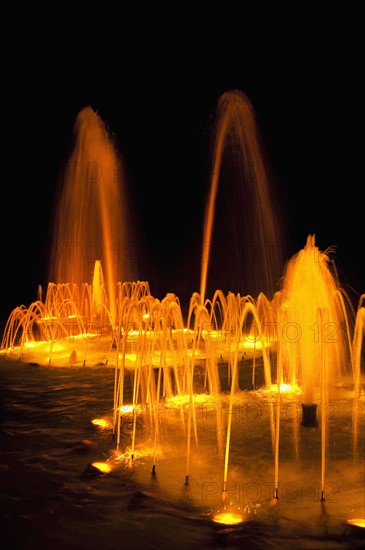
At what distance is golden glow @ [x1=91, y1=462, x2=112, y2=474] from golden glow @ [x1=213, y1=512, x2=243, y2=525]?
2.00 metres

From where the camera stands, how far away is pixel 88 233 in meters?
24.8

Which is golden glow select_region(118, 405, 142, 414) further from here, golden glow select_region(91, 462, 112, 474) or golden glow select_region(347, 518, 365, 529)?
golden glow select_region(347, 518, 365, 529)

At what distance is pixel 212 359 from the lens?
9297 millimetres

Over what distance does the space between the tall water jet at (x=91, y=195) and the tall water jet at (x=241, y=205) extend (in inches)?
182

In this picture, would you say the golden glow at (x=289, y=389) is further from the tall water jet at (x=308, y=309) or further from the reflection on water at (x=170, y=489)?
the reflection on water at (x=170, y=489)

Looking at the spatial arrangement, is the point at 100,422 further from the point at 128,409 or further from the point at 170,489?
the point at 170,489

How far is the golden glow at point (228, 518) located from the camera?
18.5 feet

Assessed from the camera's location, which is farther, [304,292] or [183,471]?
[304,292]

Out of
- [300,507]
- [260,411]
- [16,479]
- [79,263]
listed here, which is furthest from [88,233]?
[300,507]

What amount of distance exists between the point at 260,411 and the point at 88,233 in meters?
16.8

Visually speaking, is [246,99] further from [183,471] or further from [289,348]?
[183,471]

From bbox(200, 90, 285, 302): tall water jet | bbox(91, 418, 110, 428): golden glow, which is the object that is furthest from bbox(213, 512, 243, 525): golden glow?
bbox(200, 90, 285, 302): tall water jet

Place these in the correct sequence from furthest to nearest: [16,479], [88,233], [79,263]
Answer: [79,263]
[88,233]
[16,479]

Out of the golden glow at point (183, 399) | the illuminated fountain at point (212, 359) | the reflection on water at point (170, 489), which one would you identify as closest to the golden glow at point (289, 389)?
the illuminated fountain at point (212, 359)
